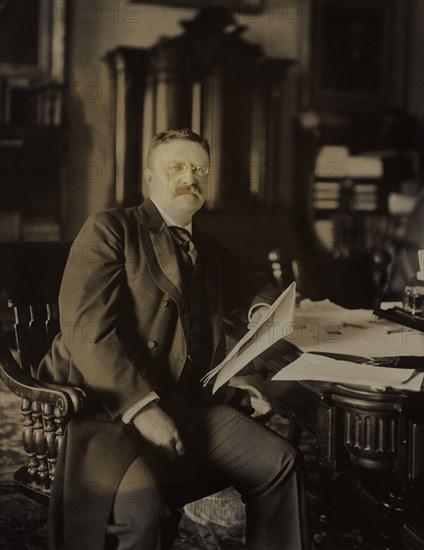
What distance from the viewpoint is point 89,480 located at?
1.14 m

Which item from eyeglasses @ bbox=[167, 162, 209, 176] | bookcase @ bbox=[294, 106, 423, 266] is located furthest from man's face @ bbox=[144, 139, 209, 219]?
bookcase @ bbox=[294, 106, 423, 266]

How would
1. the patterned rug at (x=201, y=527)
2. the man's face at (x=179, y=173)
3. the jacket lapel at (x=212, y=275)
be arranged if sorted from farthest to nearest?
the patterned rug at (x=201, y=527)
the jacket lapel at (x=212, y=275)
the man's face at (x=179, y=173)

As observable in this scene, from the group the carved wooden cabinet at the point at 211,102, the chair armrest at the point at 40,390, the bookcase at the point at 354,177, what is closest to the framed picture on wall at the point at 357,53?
the bookcase at the point at 354,177

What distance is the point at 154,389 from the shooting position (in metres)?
1.20

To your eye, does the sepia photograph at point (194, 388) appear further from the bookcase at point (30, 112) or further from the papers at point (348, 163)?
the papers at point (348, 163)

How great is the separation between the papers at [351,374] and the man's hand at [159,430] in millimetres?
196

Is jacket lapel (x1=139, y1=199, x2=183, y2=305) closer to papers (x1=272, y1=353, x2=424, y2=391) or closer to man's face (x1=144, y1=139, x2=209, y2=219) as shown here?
man's face (x1=144, y1=139, x2=209, y2=219)

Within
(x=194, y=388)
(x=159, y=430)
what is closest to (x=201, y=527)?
(x=194, y=388)

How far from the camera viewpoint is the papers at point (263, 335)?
117cm

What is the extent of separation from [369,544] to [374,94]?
3319 mm

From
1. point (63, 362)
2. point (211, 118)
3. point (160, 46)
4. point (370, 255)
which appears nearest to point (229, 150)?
point (211, 118)

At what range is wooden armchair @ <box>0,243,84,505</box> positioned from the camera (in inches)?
48.9

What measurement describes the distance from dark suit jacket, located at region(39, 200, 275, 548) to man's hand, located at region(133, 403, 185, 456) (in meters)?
0.03

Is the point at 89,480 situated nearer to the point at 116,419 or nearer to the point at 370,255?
the point at 116,419
